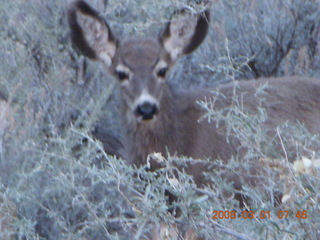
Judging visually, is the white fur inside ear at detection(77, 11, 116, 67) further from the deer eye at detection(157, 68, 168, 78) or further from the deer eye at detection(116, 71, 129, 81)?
the deer eye at detection(157, 68, 168, 78)

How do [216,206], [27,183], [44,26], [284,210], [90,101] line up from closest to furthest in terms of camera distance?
[284,210]
[216,206]
[27,183]
[90,101]
[44,26]

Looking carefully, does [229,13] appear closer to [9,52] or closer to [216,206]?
[9,52]

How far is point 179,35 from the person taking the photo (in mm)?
7250

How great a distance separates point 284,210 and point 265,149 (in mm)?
695

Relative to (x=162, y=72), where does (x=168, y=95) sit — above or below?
below

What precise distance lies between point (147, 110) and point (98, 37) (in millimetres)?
1031

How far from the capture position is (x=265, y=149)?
4.76m

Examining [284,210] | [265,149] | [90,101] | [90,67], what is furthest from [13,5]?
[284,210]

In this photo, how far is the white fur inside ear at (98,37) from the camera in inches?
283
